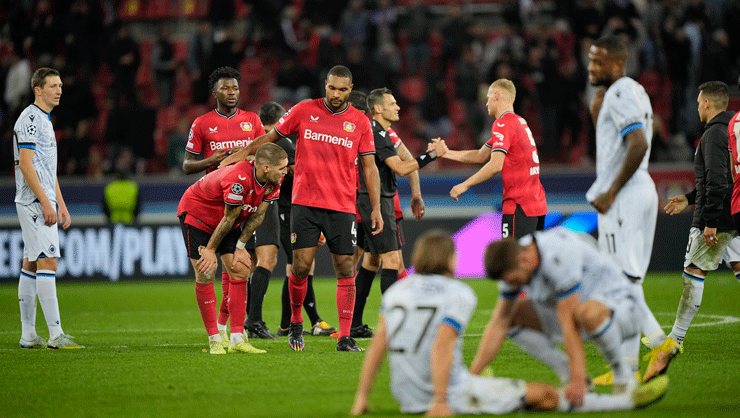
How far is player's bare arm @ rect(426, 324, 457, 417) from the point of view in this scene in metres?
4.11

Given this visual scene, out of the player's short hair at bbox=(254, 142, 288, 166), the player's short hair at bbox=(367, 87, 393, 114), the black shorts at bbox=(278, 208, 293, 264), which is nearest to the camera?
the player's short hair at bbox=(254, 142, 288, 166)

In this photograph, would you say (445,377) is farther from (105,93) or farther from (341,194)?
(105,93)

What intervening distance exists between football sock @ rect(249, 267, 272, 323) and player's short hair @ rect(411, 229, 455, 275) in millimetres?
4476

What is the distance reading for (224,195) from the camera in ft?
22.0

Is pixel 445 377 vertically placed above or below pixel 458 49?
below

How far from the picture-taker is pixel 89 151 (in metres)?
17.8

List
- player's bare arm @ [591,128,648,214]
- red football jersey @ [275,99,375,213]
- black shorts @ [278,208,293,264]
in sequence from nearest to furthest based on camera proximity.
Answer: player's bare arm @ [591,128,648,214], red football jersey @ [275,99,375,213], black shorts @ [278,208,293,264]

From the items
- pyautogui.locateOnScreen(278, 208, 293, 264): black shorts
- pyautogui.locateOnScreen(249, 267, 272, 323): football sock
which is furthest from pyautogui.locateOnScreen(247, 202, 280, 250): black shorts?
pyautogui.locateOnScreen(278, 208, 293, 264): black shorts

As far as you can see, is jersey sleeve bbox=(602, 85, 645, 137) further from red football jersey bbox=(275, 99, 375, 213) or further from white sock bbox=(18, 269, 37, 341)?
white sock bbox=(18, 269, 37, 341)

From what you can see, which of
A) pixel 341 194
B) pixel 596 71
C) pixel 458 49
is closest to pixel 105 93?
pixel 458 49

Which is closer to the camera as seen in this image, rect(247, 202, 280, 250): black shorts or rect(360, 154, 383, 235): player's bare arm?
rect(360, 154, 383, 235): player's bare arm

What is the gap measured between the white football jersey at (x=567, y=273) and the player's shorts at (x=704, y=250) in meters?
2.87

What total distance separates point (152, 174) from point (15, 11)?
5.89 meters

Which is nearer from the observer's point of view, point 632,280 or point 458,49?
point 632,280
